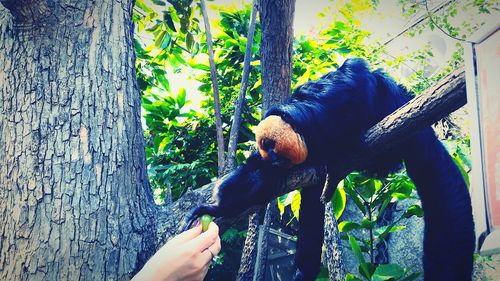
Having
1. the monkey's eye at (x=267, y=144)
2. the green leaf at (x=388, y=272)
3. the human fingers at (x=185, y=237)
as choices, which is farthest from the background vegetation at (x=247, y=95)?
the human fingers at (x=185, y=237)

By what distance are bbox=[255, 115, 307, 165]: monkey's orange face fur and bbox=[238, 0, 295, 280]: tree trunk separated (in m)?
0.29

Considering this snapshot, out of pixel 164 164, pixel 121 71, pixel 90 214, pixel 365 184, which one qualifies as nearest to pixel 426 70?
pixel 365 184

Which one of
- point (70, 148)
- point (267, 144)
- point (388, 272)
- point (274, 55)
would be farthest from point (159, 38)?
point (388, 272)

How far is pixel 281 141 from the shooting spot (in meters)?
1.48

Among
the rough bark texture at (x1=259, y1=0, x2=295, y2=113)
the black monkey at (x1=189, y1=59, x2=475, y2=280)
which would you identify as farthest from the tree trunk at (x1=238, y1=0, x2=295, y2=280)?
the black monkey at (x1=189, y1=59, x2=475, y2=280)

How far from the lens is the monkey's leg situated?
165 centimetres

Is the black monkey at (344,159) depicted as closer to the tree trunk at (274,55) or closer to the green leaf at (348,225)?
the tree trunk at (274,55)

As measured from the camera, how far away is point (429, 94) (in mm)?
1037

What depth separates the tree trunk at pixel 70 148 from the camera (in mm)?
840

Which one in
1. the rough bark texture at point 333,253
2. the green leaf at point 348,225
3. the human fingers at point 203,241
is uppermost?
the human fingers at point 203,241

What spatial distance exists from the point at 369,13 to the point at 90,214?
3.21m

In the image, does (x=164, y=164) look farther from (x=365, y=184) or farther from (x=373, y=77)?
(x=373, y=77)

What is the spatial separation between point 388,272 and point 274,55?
142 cm

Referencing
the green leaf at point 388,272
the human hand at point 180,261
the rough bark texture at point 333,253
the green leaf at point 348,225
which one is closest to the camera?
the human hand at point 180,261
